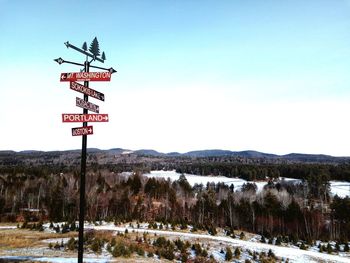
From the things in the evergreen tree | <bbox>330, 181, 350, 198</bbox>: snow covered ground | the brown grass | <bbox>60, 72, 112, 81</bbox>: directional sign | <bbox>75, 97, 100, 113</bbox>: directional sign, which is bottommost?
<bbox>330, 181, 350, 198</bbox>: snow covered ground

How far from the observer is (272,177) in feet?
546

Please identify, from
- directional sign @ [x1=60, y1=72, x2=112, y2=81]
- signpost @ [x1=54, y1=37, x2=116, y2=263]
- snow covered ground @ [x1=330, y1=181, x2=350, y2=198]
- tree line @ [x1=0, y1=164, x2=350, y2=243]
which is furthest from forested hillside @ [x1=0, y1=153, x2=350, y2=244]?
snow covered ground @ [x1=330, y1=181, x2=350, y2=198]

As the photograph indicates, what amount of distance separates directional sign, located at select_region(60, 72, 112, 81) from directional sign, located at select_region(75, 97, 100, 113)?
75 centimetres

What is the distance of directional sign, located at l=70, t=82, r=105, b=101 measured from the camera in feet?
31.9

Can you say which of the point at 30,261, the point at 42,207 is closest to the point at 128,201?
the point at 42,207

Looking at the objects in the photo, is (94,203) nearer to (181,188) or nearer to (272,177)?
(181,188)

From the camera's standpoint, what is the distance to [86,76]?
397 inches

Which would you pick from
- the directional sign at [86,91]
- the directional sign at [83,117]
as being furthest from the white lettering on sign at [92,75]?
the directional sign at [83,117]

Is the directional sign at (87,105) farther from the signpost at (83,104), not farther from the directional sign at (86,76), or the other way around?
the directional sign at (86,76)

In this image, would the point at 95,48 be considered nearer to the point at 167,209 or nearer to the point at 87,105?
the point at 87,105

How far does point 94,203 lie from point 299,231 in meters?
43.8

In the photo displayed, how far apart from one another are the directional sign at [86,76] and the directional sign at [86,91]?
314 mm

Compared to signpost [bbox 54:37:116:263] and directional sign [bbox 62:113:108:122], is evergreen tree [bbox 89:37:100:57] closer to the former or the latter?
signpost [bbox 54:37:116:263]

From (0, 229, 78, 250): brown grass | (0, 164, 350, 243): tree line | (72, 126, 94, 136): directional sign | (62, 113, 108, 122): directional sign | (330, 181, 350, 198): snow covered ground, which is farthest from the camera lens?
(330, 181, 350, 198): snow covered ground
